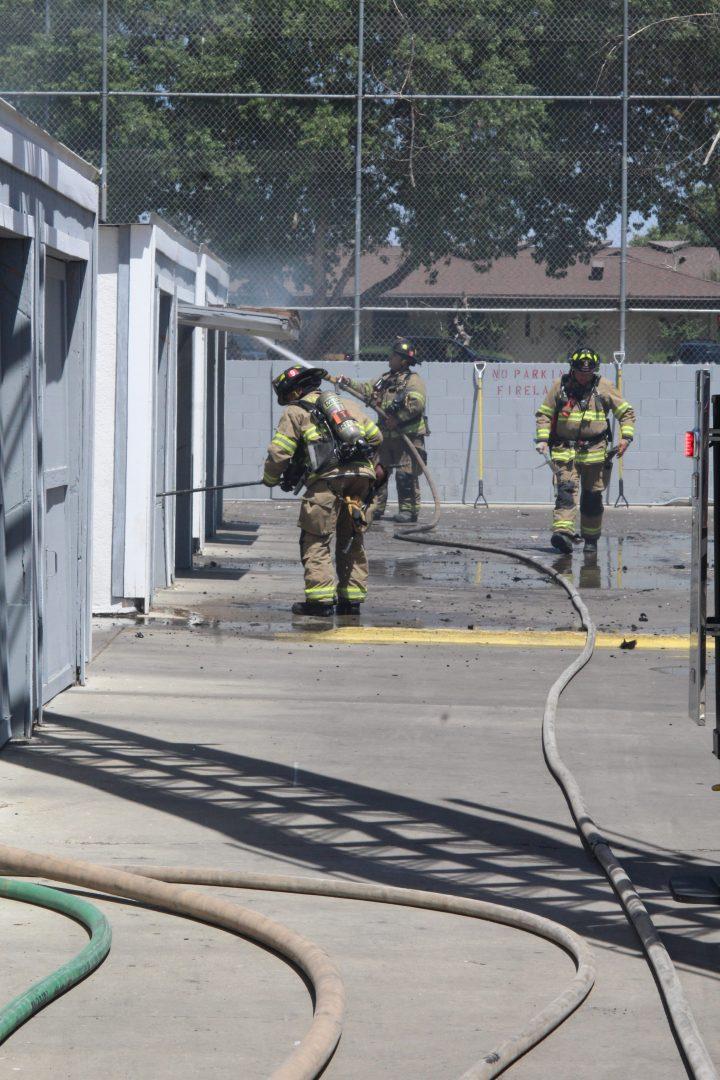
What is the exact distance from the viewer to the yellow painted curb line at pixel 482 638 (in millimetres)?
9703

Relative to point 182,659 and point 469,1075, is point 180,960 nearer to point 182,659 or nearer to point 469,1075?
point 469,1075

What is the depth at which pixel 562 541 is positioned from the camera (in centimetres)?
1425

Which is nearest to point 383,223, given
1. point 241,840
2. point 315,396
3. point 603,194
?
point 603,194

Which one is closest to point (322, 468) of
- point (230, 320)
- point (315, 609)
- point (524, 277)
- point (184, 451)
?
point (315, 609)

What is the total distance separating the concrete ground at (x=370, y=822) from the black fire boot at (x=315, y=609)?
30 centimetres

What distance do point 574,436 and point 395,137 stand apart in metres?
8.47

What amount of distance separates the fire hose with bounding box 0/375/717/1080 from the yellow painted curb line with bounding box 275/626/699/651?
4147 millimetres

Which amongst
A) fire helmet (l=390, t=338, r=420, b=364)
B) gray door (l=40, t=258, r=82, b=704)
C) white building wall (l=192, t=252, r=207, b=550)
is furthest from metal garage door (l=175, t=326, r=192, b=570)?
gray door (l=40, t=258, r=82, b=704)

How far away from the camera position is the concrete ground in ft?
12.1

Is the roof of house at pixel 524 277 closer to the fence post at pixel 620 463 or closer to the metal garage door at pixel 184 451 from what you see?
the fence post at pixel 620 463

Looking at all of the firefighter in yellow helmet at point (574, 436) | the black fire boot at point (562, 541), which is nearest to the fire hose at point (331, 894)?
the black fire boot at point (562, 541)

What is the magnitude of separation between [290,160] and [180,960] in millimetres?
18963

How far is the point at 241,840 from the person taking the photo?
541cm

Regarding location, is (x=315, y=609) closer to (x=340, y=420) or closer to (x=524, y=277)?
(x=340, y=420)
